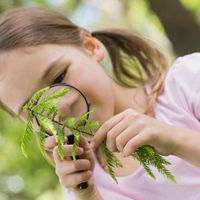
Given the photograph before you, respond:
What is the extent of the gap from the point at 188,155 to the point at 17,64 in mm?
823

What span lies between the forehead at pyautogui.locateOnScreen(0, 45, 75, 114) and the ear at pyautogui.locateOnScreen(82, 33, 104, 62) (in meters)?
0.25

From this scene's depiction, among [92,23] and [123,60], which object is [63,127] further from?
[92,23]

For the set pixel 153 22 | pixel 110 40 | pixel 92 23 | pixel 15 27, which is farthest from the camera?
pixel 92 23

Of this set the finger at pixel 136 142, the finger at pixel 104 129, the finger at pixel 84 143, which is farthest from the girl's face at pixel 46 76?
the finger at pixel 136 142

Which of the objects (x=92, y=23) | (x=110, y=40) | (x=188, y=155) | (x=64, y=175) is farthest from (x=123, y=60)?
(x=92, y=23)

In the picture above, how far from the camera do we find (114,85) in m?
2.40

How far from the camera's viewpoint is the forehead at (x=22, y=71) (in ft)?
6.84

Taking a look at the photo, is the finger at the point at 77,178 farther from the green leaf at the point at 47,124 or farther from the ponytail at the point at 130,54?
the ponytail at the point at 130,54

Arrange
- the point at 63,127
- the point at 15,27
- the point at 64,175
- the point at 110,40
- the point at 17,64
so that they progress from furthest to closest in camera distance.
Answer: the point at 110,40, the point at 15,27, the point at 17,64, the point at 64,175, the point at 63,127

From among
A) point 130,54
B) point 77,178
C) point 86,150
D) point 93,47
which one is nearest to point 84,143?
point 86,150

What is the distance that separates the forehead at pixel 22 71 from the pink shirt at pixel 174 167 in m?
0.49

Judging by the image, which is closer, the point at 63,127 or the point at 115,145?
the point at 63,127

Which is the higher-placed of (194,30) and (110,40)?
(110,40)

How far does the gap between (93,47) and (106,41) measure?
283 millimetres
